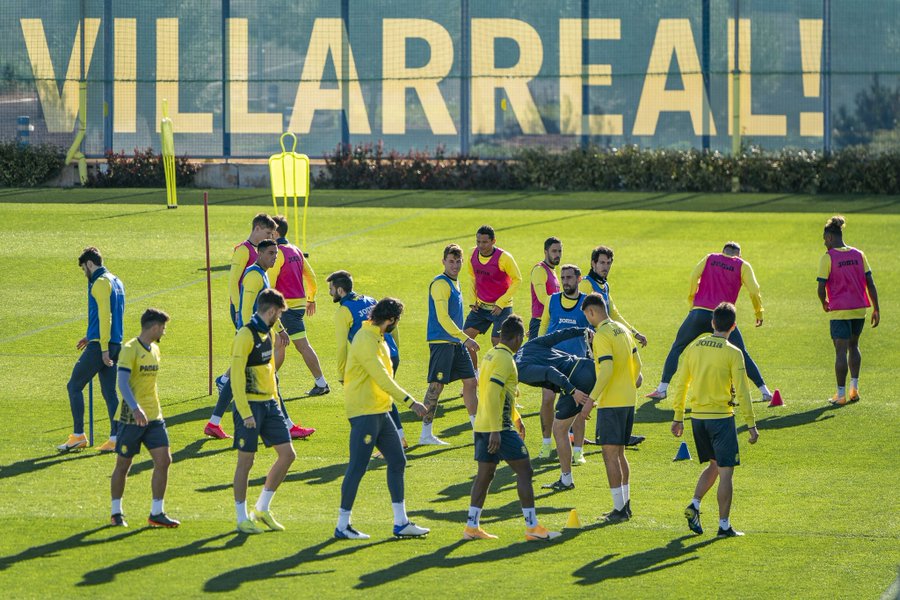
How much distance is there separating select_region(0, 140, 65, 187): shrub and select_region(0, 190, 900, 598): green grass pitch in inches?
343

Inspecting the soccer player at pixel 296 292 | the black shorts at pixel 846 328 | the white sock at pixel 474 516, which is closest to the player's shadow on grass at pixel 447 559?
the white sock at pixel 474 516

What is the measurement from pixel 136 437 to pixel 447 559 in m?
2.96

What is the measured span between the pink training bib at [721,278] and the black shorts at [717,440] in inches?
213

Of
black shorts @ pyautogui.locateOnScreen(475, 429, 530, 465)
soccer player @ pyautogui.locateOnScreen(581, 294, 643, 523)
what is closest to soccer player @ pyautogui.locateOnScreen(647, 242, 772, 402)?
soccer player @ pyautogui.locateOnScreen(581, 294, 643, 523)

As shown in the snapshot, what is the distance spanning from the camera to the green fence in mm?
37781

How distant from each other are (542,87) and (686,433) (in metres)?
23.9

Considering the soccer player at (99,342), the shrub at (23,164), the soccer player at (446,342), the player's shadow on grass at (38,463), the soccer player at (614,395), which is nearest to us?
the soccer player at (614,395)

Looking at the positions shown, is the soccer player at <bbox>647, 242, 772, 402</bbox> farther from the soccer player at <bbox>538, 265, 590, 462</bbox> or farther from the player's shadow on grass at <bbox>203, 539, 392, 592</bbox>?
the player's shadow on grass at <bbox>203, 539, 392, 592</bbox>

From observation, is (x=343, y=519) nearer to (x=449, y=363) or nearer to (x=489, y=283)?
(x=449, y=363)

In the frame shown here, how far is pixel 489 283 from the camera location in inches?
687

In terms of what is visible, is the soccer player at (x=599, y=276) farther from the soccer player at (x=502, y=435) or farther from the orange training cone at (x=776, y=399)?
the soccer player at (x=502, y=435)

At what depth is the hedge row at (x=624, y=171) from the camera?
3550cm

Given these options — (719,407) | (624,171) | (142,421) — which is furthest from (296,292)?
(624,171)

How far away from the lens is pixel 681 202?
3422 cm
